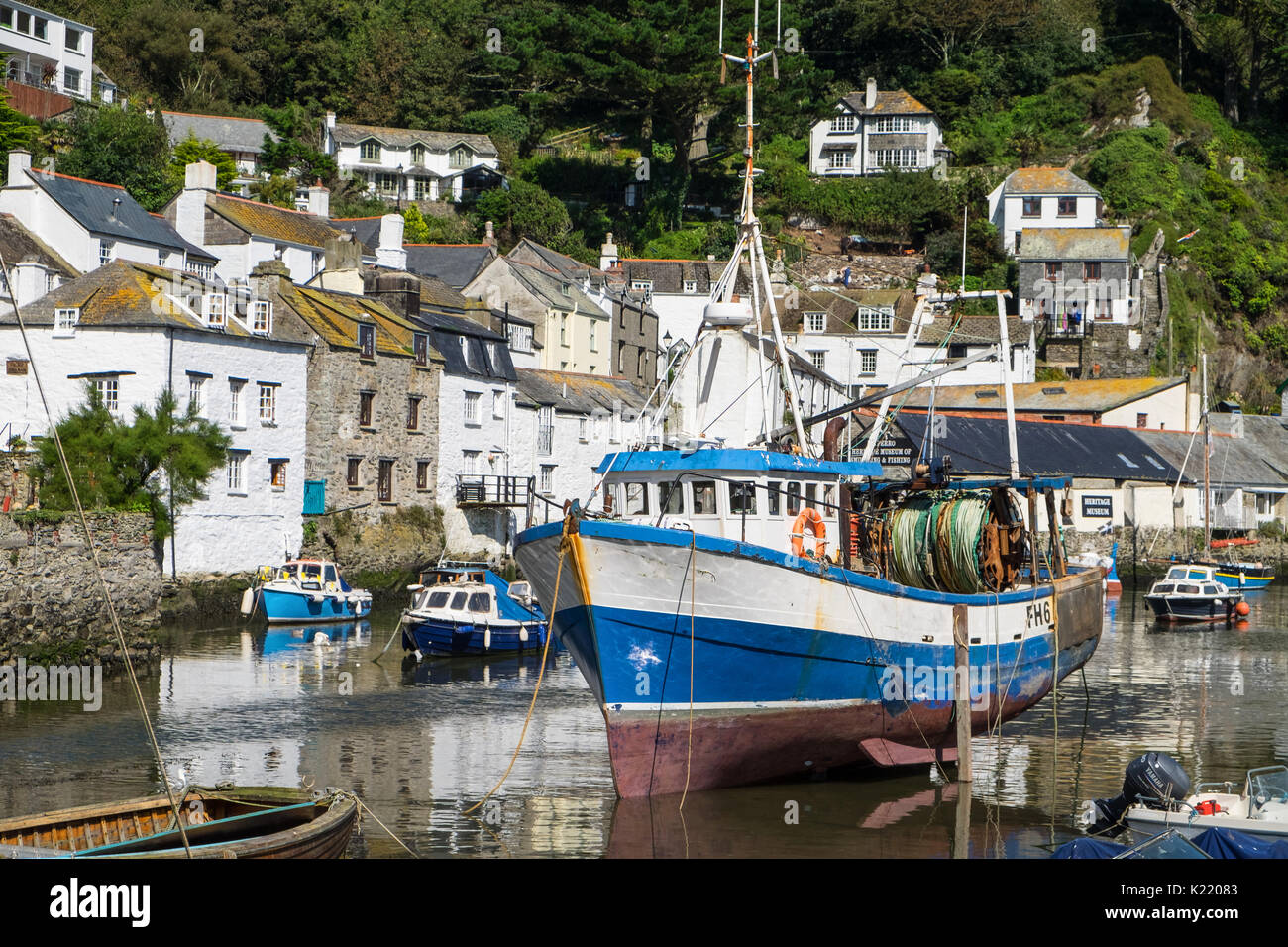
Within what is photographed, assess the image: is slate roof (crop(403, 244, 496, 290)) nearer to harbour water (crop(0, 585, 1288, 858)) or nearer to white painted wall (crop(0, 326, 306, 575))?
white painted wall (crop(0, 326, 306, 575))

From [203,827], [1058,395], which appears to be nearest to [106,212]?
[1058,395]

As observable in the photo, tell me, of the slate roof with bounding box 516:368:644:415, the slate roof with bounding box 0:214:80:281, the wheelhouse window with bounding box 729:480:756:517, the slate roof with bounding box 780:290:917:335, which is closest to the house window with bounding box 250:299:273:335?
the slate roof with bounding box 0:214:80:281

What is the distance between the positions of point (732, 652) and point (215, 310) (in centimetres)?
2936

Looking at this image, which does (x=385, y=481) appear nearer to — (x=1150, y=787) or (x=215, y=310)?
(x=215, y=310)

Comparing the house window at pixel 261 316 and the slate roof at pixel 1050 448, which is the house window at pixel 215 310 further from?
the slate roof at pixel 1050 448

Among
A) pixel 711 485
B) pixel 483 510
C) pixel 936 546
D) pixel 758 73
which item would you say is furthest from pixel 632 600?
pixel 758 73

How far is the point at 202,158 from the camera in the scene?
3253 inches

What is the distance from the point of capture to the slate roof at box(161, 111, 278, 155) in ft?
303

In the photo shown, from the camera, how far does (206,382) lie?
44.4 metres

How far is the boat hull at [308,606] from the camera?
143 ft

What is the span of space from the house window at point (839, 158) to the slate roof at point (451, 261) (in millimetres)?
36442

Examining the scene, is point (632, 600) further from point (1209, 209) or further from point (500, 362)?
point (1209, 209)

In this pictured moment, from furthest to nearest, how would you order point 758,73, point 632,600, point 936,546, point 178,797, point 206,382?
point 758,73 → point 206,382 → point 936,546 → point 632,600 → point 178,797

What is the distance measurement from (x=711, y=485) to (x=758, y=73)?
80296mm
